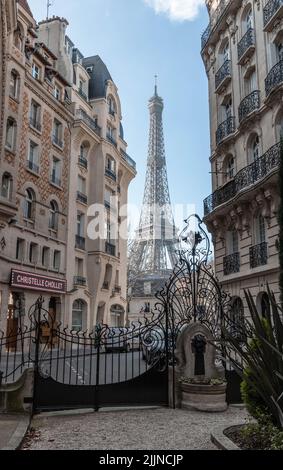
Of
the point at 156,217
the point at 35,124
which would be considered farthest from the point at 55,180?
the point at 156,217

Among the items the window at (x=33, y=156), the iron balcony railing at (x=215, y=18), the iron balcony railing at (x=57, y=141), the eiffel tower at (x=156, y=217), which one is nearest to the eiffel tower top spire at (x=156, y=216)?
the eiffel tower at (x=156, y=217)

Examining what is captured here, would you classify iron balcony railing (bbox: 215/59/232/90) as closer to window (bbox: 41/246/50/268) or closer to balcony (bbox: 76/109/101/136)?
balcony (bbox: 76/109/101/136)

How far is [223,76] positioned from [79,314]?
20.9 metres

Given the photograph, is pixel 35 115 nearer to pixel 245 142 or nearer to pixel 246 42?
pixel 246 42

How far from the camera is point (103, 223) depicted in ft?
123

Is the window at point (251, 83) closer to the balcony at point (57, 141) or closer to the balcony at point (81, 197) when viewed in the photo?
the balcony at point (57, 141)

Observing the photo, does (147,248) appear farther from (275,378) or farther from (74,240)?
(275,378)

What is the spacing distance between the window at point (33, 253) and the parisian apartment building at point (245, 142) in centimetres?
1219

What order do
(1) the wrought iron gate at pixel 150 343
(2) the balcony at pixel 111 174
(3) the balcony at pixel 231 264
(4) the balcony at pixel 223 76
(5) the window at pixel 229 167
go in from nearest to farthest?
(1) the wrought iron gate at pixel 150 343 < (3) the balcony at pixel 231 264 < (5) the window at pixel 229 167 < (4) the balcony at pixel 223 76 < (2) the balcony at pixel 111 174

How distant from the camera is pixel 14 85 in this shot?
25.6m

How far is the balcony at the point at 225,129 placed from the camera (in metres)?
22.1

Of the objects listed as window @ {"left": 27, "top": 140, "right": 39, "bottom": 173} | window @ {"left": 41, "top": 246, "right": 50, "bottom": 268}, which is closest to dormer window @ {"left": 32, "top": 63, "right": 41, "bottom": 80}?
window @ {"left": 27, "top": 140, "right": 39, "bottom": 173}

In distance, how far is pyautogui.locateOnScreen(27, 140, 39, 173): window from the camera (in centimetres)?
2912

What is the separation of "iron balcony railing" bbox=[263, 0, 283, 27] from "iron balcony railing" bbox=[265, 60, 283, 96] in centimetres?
252
